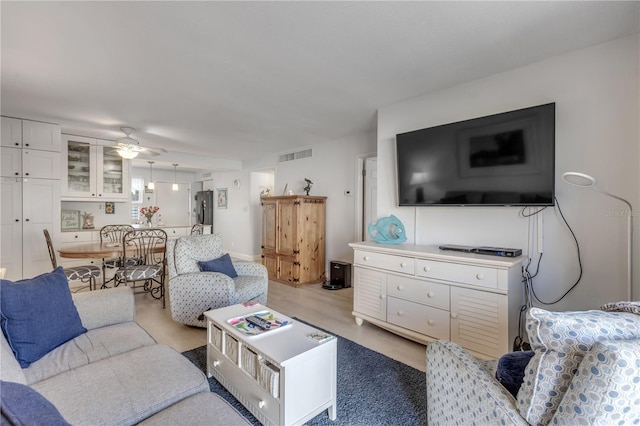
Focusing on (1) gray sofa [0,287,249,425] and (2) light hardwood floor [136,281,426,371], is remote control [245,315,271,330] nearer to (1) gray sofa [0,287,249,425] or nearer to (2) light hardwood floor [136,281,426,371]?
(1) gray sofa [0,287,249,425]

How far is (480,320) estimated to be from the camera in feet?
7.50

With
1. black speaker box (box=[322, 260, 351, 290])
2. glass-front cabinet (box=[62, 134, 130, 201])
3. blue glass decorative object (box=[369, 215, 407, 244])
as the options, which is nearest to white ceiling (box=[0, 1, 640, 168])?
glass-front cabinet (box=[62, 134, 130, 201])

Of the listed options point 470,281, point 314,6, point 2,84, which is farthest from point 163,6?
point 470,281

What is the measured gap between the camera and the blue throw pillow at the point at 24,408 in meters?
0.60

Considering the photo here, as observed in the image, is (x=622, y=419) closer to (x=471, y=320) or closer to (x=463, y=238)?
(x=471, y=320)

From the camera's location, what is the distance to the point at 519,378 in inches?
48.3

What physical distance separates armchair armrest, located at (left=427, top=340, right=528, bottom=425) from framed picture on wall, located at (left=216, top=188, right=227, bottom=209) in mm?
7135

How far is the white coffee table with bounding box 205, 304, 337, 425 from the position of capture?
5.05 feet

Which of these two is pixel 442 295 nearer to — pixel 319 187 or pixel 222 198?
pixel 319 187

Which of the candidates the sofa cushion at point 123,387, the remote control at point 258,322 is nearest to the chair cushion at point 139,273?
the remote control at point 258,322

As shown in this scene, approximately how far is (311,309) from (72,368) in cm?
249

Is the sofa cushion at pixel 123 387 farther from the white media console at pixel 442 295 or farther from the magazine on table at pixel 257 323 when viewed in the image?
the white media console at pixel 442 295

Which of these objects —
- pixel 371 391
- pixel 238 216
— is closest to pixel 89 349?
pixel 371 391

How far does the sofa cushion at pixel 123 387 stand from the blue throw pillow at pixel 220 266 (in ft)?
5.11
